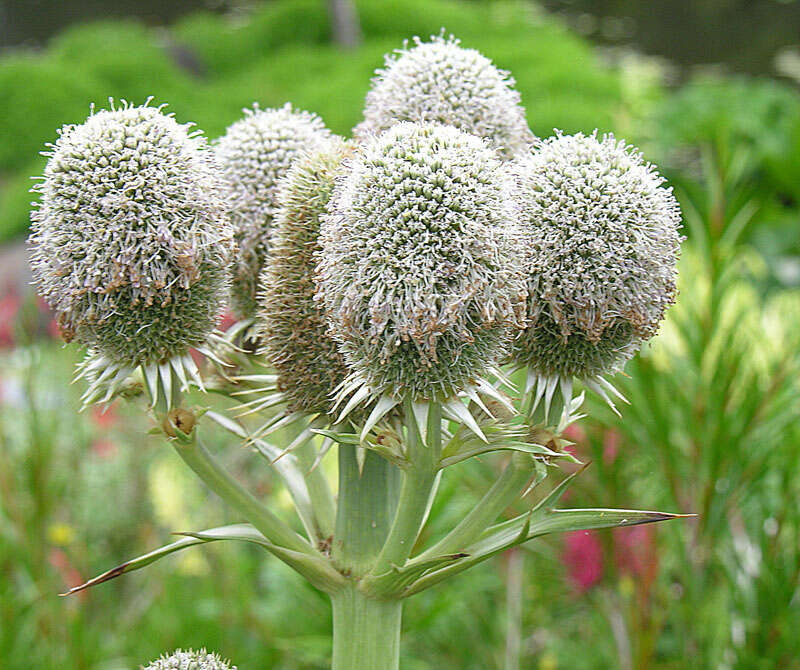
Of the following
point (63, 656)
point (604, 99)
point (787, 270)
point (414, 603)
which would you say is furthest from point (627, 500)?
point (604, 99)

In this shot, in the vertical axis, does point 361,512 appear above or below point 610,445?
below

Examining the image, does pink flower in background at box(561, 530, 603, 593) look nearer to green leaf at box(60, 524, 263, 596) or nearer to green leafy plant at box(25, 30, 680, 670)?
green leafy plant at box(25, 30, 680, 670)

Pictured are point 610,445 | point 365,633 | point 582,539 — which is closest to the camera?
point 365,633

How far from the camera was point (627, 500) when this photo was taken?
6.63ft

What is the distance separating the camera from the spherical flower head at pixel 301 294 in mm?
1035

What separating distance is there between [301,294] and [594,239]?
0.35m

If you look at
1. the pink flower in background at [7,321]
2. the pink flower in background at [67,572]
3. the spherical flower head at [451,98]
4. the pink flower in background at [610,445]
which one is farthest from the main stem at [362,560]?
the pink flower in background at [7,321]

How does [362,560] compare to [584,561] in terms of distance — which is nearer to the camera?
[362,560]

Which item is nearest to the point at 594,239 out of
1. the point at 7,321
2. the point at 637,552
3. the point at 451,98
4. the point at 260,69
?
the point at 451,98

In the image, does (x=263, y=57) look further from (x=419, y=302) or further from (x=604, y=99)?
(x=419, y=302)

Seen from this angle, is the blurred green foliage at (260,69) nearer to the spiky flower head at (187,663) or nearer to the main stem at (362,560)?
the main stem at (362,560)

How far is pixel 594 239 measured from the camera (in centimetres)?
93

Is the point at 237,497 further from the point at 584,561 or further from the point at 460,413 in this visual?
the point at 584,561

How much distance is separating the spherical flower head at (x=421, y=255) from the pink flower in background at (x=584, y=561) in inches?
59.1
